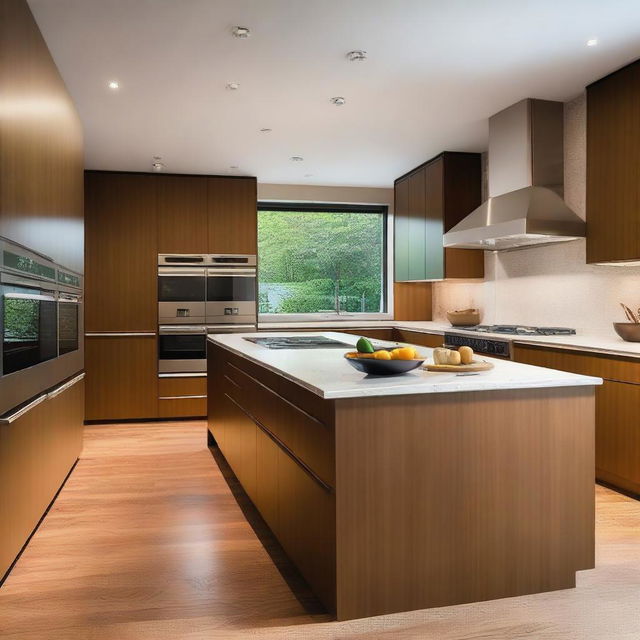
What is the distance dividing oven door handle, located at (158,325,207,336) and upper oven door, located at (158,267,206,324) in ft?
0.17

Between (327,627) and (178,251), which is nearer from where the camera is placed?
(327,627)

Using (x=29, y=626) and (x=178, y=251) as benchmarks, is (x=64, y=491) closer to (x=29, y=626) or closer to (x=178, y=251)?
(x=29, y=626)

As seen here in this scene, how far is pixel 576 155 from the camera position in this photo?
436cm

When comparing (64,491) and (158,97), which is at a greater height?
(158,97)

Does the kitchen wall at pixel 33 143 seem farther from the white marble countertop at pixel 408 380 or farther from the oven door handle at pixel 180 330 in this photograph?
the oven door handle at pixel 180 330

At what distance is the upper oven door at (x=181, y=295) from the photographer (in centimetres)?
621

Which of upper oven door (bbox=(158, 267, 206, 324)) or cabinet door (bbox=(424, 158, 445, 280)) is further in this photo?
upper oven door (bbox=(158, 267, 206, 324))

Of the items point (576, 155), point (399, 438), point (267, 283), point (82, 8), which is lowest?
point (399, 438)

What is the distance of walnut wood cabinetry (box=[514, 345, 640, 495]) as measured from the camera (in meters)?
3.34

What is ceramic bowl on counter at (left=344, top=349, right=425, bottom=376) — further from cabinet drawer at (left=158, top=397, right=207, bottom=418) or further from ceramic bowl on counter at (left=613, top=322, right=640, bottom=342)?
cabinet drawer at (left=158, top=397, right=207, bottom=418)

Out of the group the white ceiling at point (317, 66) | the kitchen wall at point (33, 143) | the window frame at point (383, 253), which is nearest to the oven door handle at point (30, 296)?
the kitchen wall at point (33, 143)

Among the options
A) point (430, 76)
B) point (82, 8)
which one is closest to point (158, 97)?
point (82, 8)

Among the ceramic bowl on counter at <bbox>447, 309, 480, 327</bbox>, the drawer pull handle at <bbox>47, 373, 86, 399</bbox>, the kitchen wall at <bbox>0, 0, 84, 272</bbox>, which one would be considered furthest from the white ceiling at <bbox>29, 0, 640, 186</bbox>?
the drawer pull handle at <bbox>47, 373, 86, 399</bbox>

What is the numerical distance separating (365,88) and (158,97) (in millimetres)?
1330
